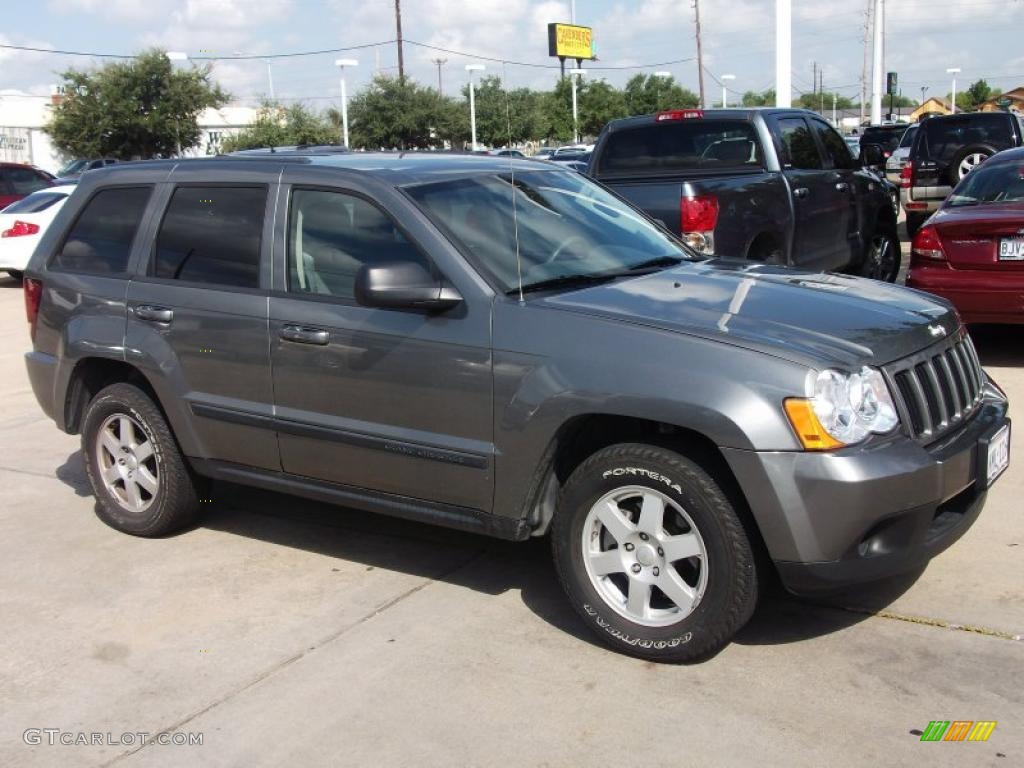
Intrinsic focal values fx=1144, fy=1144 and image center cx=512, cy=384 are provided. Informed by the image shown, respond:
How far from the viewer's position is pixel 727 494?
12.6 feet

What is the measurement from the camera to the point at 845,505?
3627 mm

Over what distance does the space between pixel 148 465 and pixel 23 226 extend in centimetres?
1226

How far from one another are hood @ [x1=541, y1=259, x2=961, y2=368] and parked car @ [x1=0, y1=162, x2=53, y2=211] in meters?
17.4

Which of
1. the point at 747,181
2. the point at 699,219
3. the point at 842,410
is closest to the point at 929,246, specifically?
the point at 747,181

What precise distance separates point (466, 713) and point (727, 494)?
1133mm

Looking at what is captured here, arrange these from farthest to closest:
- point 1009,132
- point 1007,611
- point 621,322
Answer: point 1009,132 → point 1007,611 → point 621,322

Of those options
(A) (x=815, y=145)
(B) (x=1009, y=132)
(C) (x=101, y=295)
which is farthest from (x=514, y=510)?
(B) (x=1009, y=132)

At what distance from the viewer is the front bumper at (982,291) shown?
787cm

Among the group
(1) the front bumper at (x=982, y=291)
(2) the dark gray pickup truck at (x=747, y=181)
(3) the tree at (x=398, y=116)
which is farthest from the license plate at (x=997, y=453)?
(3) the tree at (x=398, y=116)

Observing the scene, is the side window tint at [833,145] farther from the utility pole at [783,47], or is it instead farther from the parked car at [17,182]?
the parked car at [17,182]

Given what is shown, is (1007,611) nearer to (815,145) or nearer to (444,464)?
(444,464)

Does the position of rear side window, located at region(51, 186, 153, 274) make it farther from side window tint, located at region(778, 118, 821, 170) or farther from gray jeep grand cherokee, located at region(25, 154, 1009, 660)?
side window tint, located at region(778, 118, 821, 170)

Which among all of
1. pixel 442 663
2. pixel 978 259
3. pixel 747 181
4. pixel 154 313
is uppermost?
pixel 747 181

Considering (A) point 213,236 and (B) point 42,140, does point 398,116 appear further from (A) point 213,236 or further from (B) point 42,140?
(A) point 213,236
